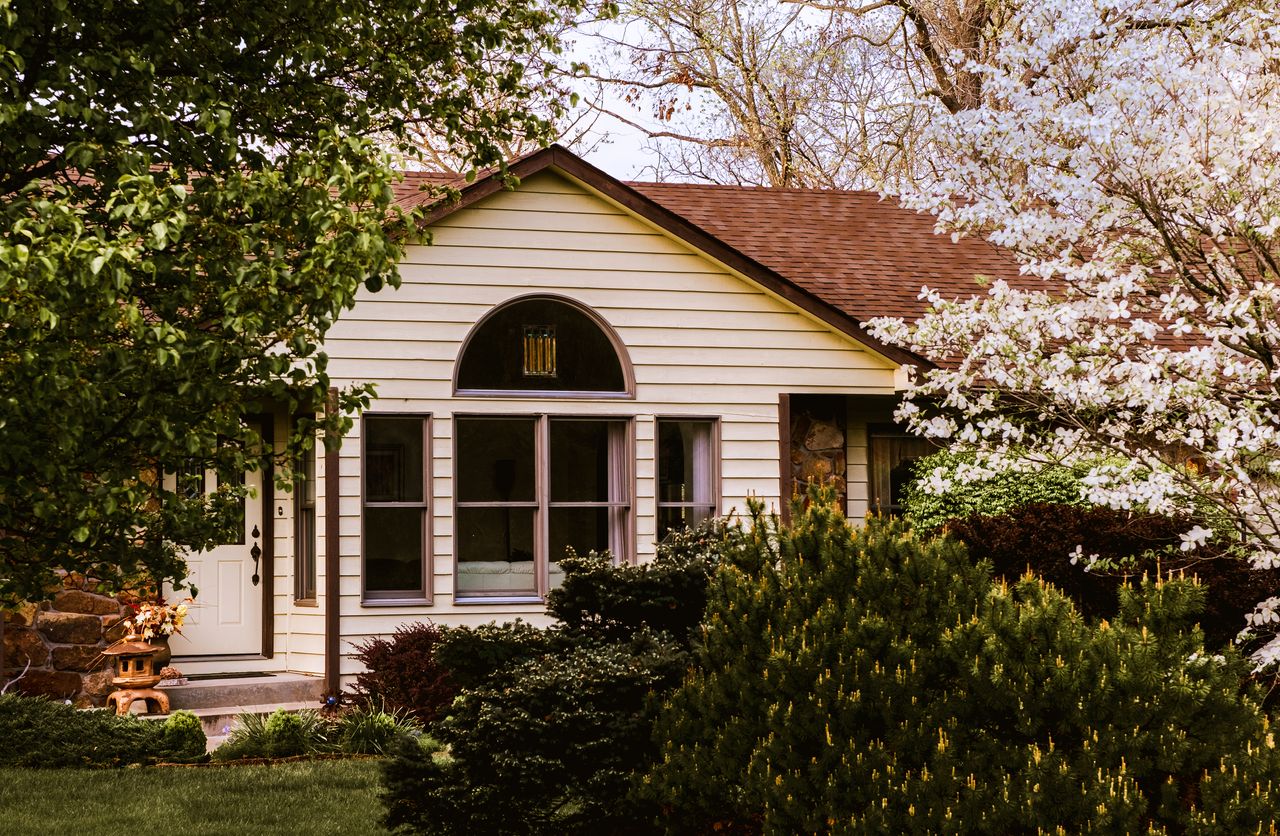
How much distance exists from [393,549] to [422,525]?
322 millimetres

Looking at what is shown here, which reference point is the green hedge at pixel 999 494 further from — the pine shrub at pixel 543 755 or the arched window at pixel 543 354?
the pine shrub at pixel 543 755

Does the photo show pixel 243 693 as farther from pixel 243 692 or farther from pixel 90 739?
pixel 90 739

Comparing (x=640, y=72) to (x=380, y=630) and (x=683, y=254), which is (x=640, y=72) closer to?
(x=683, y=254)

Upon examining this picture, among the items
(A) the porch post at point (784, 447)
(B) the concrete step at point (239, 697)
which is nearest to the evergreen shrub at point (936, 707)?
(B) the concrete step at point (239, 697)

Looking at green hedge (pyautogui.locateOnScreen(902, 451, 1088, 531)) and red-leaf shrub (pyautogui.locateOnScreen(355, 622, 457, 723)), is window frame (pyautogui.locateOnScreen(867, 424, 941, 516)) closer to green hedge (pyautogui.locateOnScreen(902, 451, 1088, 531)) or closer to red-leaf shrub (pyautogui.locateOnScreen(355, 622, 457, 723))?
green hedge (pyautogui.locateOnScreen(902, 451, 1088, 531))

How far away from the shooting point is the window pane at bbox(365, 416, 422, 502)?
1183 centimetres

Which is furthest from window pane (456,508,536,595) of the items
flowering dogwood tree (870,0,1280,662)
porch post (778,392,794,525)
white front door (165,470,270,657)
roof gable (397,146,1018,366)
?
flowering dogwood tree (870,0,1280,662)

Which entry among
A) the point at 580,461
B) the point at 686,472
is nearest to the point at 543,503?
the point at 580,461

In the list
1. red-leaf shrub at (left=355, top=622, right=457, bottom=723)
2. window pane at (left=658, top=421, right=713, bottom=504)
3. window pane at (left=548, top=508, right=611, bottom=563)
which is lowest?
red-leaf shrub at (left=355, top=622, right=457, bottom=723)

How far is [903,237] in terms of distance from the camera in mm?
16328

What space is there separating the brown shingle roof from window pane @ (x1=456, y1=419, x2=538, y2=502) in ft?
11.6

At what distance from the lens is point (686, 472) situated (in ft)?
41.6

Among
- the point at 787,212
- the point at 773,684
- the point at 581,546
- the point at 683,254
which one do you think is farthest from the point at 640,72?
the point at 773,684

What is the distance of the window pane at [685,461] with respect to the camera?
41.3 feet
